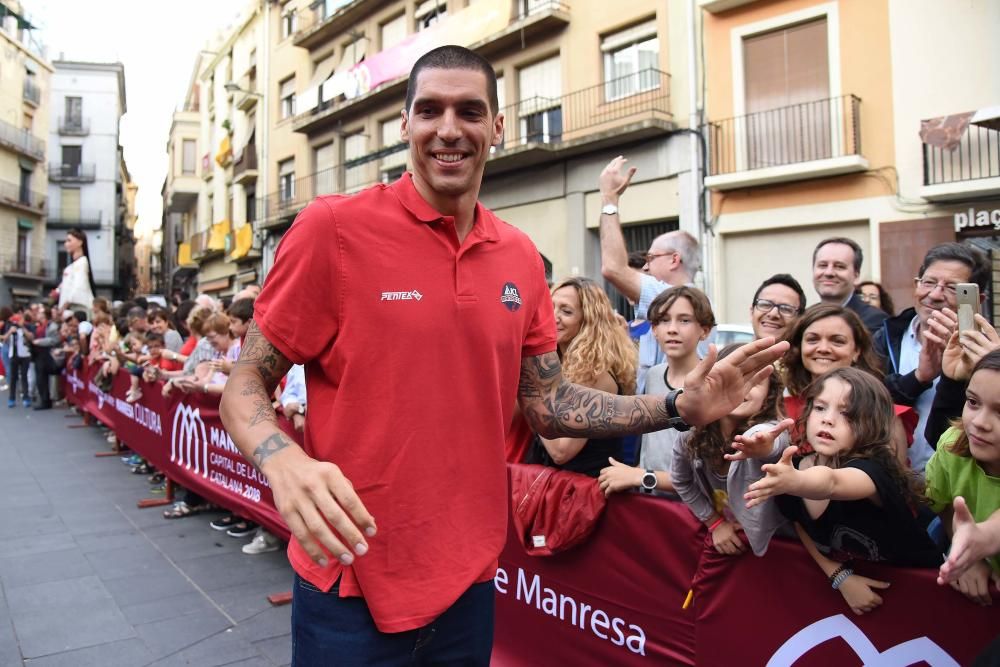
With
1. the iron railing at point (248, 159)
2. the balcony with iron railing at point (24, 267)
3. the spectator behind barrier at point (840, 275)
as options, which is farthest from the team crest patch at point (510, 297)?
the balcony with iron railing at point (24, 267)

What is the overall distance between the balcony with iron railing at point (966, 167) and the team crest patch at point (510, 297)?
1152 centimetres

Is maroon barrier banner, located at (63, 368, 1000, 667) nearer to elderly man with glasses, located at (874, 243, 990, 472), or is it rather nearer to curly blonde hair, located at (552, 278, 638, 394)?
curly blonde hair, located at (552, 278, 638, 394)

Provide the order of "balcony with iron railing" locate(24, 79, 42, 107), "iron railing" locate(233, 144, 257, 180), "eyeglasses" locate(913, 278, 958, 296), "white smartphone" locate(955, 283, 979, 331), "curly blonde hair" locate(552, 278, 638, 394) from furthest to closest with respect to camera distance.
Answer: "balcony with iron railing" locate(24, 79, 42, 107)
"iron railing" locate(233, 144, 257, 180)
"curly blonde hair" locate(552, 278, 638, 394)
"eyeglasses" locate(913, 278, 958, 296)
"white smartphone" locate(955, 283, 979, 331)

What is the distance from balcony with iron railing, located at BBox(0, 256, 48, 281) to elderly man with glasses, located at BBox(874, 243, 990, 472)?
44.3 m

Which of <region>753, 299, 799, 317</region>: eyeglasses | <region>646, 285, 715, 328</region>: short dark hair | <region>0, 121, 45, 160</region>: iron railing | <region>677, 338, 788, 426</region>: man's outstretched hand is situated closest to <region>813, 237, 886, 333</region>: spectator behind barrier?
<region>753, 299, 799, 317</region>: eyeglasses

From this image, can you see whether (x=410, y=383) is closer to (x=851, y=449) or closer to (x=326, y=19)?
(x=851, y=449)

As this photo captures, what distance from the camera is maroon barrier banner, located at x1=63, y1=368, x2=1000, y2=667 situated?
2.06 m

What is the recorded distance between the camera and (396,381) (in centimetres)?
168

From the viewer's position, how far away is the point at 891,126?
12031 mm

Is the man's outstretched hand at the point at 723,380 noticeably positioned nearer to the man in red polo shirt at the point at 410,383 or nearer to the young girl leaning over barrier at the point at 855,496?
the man in red polo shirt at the point at 410,383

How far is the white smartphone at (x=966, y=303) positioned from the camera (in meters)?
2.27

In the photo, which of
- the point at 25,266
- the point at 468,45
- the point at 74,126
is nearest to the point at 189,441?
the point at 468,45

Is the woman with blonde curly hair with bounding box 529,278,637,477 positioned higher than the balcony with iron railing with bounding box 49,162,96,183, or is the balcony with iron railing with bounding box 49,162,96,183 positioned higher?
the balcony with iron railing with bounding box 49,162,96,183

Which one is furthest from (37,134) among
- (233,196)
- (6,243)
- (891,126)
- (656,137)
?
(891,126)
